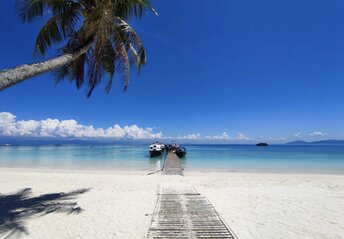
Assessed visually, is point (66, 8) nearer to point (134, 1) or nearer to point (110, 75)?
point (134, 1)

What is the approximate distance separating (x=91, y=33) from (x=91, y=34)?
22 centimetres

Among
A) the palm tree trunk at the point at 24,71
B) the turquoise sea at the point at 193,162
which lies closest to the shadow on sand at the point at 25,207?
the palm tree trunk at the point at 24,71

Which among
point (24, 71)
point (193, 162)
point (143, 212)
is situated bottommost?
point (193, 162)

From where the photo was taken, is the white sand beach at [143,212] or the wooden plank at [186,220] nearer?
the wooden plank at [186,220]

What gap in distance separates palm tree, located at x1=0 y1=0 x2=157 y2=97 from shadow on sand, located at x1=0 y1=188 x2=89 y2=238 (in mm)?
3912

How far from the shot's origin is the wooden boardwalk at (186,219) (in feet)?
16.6

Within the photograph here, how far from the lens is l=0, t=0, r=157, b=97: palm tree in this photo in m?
6.29

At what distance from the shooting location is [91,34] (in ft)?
21.5

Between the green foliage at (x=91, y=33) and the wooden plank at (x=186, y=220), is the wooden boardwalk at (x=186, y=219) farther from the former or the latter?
the green foliage at (x=91, y=33)

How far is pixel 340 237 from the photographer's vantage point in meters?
5.05

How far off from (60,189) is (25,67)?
7.09 m

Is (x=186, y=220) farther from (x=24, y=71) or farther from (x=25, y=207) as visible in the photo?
(x=25, y=207)

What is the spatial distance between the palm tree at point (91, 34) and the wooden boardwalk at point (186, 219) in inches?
166

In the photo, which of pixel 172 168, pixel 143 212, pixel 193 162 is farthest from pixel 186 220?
pixel 193 162
